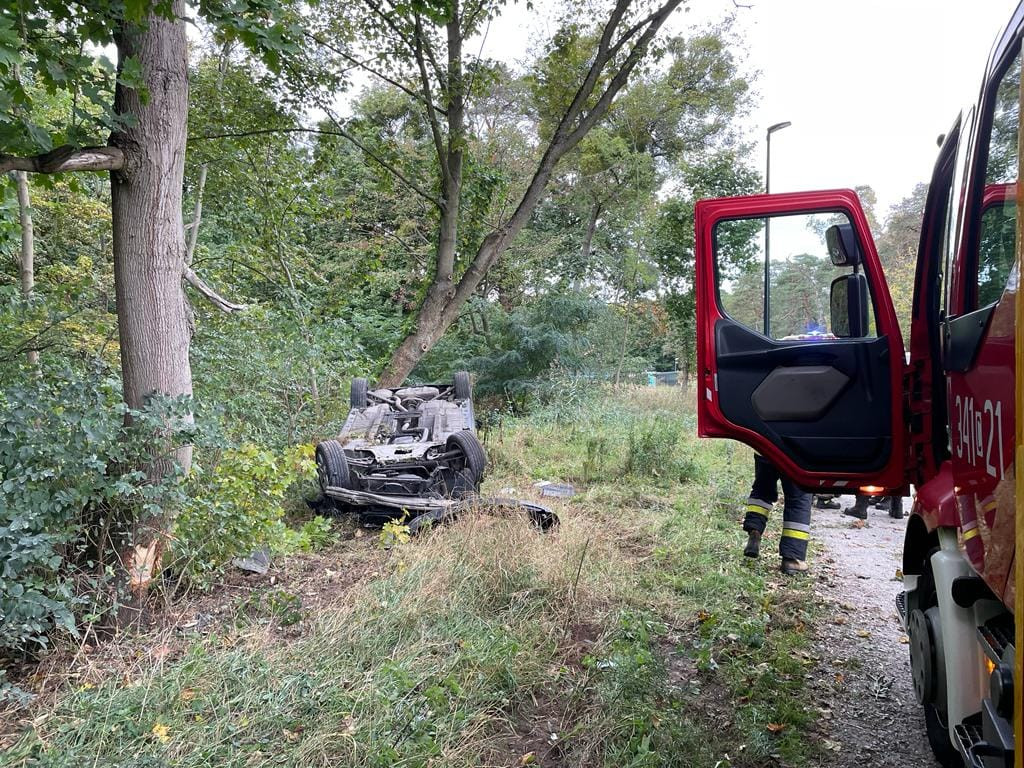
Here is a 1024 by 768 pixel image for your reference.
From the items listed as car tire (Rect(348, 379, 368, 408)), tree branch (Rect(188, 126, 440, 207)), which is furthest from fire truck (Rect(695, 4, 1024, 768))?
tree branch (Rect(188, 126, 440, 207))

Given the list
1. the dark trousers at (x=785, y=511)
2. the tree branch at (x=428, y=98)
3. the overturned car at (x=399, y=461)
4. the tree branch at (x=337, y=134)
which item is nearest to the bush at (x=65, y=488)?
the overturned car at (x=399, y=461)

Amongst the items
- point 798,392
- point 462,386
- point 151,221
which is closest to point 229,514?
point 151,221

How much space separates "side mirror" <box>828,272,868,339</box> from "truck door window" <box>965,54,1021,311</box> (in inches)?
40.3

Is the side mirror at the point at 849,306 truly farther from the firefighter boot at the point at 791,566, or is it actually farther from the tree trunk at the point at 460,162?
the tree trunk at the point at 460,162

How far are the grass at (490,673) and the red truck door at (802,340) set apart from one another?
1282 mm

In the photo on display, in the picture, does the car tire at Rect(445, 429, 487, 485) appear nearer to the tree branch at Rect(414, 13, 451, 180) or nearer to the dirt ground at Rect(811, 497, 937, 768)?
the dirt ground at Rect(811, 497, 937, 768)

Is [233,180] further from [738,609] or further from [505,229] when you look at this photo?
[738,609]

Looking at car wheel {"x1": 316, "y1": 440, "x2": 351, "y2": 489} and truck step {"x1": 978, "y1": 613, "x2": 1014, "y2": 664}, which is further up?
truck step {"x1": 978, "y1": 613, "x2": 1014, "y2": 664}

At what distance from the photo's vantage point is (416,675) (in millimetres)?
3174

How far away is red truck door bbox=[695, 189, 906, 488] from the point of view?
3340 mm

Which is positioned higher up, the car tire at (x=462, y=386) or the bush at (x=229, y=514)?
the car tire at (x=462, y=386)

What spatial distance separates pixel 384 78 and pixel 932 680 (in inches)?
382

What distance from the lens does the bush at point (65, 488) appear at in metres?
2.89

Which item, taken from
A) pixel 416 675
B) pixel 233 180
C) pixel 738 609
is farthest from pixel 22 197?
pixel 738 609
